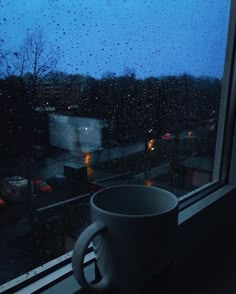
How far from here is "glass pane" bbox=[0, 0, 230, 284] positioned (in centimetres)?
41

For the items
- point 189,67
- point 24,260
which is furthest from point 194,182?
point 24,260

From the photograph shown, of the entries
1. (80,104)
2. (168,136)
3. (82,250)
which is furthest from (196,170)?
(82,250)

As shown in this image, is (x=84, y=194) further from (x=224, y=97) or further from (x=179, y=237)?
(x=224, y=97)

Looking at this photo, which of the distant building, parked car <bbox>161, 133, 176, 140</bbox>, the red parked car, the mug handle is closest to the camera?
the mug handle

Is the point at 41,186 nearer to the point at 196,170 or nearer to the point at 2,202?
the point at 2,202

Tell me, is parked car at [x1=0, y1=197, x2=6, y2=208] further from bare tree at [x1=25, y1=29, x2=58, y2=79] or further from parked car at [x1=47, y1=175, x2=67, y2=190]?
bare tree at [x1=25, y1=29, x2=58, y2=79]

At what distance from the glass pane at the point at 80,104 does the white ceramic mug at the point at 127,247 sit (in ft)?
0.45

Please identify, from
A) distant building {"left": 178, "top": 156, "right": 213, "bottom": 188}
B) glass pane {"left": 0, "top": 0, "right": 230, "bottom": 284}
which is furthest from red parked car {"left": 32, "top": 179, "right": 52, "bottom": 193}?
distant building {"left": 178, "top": 156, "right": 213, "bottom": 188}

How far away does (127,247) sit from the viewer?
0.35 meters

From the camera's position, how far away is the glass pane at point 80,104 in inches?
16.2

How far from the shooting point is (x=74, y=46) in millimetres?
460

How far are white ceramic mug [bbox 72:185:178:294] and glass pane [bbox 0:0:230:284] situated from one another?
138mm

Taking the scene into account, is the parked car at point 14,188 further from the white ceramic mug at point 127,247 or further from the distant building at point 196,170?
the distant building at point 196,170

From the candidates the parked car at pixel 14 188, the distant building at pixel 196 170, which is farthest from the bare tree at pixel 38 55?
the distant building at pixel 196 170
